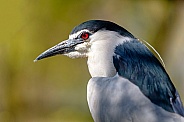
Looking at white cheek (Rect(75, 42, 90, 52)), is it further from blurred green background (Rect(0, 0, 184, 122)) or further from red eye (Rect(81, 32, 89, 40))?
blurred green background (Rect(0, 0, 184, 122))

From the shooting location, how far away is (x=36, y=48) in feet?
18.9

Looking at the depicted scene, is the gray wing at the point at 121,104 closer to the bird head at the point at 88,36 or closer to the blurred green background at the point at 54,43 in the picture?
the bird head at the point at 88,36

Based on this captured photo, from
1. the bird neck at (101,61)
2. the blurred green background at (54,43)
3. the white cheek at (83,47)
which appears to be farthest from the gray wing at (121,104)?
the blurred green background at (54,43)

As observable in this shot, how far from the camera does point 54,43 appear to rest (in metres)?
5.80

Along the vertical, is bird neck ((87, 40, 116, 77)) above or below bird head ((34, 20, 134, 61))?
below

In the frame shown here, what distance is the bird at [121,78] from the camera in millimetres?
3066

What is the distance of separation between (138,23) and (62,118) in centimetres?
115

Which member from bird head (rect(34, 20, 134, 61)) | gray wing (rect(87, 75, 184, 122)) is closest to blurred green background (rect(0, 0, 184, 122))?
bird head (rect(34, 20, 134, 61))

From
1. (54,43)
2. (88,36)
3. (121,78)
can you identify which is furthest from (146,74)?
(54,43)

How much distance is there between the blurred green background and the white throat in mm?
1900

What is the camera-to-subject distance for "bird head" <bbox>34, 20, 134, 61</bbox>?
347 centimetres

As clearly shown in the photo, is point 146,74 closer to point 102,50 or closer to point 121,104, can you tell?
point 121,104

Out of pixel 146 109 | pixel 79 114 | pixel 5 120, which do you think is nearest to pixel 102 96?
pixel 146 109

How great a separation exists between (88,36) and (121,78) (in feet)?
1.39
